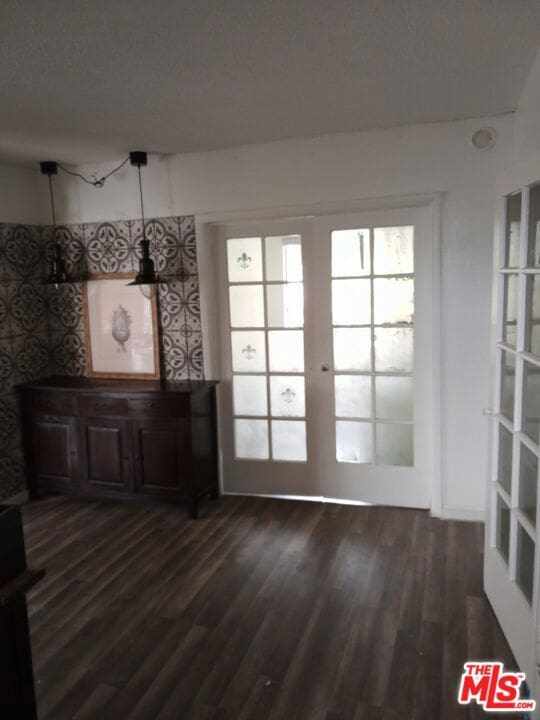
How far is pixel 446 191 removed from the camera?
347cm

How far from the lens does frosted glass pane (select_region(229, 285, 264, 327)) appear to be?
4.06 m

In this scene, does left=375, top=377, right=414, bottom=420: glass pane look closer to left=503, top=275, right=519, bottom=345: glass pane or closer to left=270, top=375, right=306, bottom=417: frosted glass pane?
left=270, top=375, right=306, bottom=417: frosted glass pane

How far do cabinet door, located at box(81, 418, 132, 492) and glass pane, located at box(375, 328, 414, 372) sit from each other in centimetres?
178

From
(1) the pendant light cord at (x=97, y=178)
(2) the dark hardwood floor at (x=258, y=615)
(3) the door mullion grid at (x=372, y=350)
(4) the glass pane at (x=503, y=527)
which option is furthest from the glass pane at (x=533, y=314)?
(1) the pendant light cord at (x=97, y=178)

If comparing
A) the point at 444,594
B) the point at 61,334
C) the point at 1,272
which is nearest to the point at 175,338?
the point at 61,334

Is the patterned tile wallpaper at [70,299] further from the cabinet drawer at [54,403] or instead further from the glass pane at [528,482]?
the glass pane at [528,482]

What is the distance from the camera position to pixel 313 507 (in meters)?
3.99

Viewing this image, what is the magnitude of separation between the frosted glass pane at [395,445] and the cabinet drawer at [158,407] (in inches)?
52.0

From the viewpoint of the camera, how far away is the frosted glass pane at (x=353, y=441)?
12.9ft

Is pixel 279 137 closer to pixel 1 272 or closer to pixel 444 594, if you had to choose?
pixel 1 272

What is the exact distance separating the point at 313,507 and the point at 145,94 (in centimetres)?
274

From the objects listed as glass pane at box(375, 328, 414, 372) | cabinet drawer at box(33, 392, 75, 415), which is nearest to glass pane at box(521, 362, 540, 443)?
glass pane at box(375, 328, 414, 372)

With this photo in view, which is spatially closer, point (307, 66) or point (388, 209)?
point (307, 66)

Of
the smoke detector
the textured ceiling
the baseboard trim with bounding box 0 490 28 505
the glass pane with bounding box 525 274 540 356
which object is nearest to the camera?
the textured ceiling
